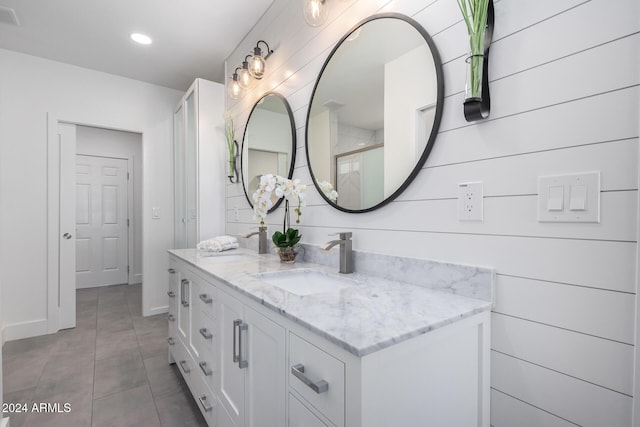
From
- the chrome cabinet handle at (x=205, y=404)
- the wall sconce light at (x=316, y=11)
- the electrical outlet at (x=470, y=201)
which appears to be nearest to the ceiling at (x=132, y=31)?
the wall sconce light at (x=316, y=11)

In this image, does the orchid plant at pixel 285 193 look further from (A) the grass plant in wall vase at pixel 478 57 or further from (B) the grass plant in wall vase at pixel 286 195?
(A) the grass plant in wall vase at pixel 478 57

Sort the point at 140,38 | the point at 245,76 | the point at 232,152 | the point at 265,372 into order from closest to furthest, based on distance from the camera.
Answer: the point at 265,372, the point at 245,76, the point at 140,38, the point at 232,152

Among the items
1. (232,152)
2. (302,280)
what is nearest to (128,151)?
(232,152)

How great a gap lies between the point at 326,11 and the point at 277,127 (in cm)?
78

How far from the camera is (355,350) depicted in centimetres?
64

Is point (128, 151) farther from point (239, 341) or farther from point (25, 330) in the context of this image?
point (239, 341)

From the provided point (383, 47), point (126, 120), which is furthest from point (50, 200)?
point (383, 47)

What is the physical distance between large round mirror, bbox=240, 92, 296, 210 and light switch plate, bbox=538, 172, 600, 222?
1.38 metres

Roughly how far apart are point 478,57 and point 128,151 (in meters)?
5.32

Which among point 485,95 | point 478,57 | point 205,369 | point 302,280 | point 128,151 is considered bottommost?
point 205,369

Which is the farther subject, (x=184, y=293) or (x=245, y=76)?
(x=245, y=76)

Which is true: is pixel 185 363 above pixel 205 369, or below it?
below

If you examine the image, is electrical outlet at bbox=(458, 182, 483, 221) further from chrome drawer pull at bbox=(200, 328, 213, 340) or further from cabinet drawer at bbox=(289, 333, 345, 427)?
chrome drawer pull at bbox=(200, 328, 213, 340)

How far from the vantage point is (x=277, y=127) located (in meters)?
2.12
